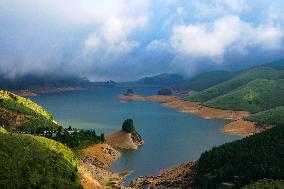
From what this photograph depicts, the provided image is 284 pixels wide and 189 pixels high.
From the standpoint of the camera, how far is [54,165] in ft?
371

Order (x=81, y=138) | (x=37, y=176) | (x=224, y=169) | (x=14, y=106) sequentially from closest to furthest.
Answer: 1. (x=37, y=176)
2. (x=224, y=169)
3. (x=81, y=138)
4. (x=14, y=106)

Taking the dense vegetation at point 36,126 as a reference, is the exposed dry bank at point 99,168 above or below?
below

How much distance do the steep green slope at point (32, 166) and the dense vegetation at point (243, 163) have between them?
2914 cm

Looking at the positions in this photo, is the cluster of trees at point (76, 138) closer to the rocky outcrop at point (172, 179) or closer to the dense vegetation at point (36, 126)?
the dense vegetation at point (36, 126)

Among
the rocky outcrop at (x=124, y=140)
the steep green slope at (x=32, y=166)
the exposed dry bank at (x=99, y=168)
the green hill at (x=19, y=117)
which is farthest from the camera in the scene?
the rocky outcrop at (x=124, y=140)

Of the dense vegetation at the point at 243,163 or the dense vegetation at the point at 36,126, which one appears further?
the dense vegetation at the point at 36,126

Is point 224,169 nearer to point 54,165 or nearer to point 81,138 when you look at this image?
point 54,165

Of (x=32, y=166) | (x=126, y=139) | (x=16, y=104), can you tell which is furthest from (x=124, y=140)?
(x=32, y=166)

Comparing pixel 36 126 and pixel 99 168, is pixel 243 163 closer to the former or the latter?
pixel 99 168

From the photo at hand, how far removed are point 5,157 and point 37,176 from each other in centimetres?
759

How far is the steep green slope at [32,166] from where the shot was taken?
103 m

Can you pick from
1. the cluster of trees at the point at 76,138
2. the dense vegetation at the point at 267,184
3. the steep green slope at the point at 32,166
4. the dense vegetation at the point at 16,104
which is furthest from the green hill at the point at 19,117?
the dense vegetation at the point at 267,184

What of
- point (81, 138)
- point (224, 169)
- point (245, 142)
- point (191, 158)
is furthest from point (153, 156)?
point (224, 169)

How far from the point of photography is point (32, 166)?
355ft
